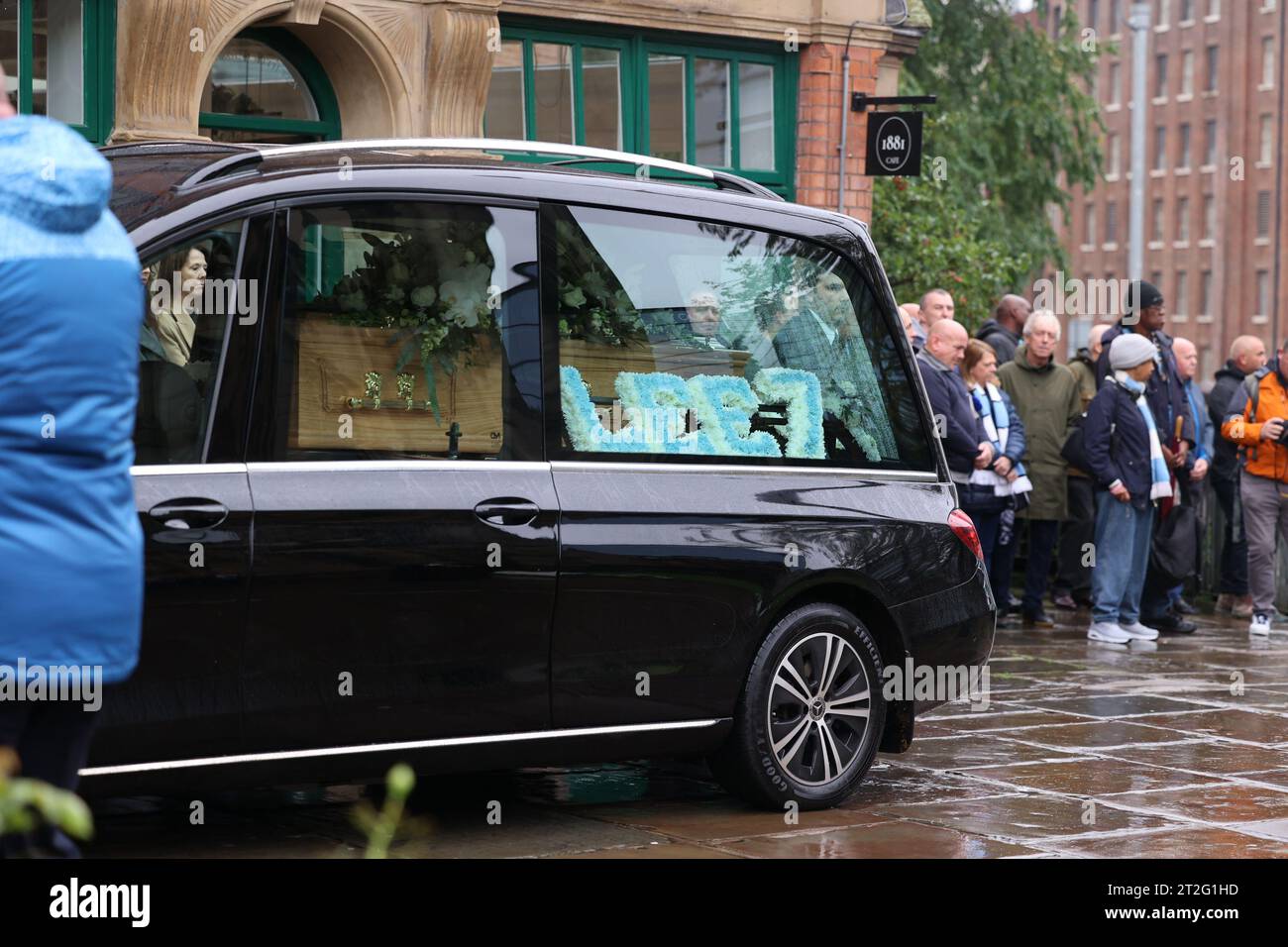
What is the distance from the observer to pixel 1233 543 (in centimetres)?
1650

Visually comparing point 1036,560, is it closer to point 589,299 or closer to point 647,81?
point 647,81

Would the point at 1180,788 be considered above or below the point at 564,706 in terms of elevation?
below

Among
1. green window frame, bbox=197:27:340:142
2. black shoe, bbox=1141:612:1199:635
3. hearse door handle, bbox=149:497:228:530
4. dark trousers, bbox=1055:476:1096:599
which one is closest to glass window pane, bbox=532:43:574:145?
green window frame, bbox=197:27:340:142

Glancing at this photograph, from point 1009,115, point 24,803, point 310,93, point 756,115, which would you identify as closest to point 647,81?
point 756,115

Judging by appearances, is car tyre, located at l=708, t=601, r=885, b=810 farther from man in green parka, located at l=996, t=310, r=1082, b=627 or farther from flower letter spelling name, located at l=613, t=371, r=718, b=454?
man in green parka, located at l=996, t=310, r=1082, b=627

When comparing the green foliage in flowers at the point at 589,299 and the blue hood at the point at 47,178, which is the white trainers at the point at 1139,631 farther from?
the blue hood at the point at 47,178

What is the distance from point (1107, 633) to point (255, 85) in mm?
6540

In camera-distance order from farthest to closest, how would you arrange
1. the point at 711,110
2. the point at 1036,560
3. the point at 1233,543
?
the point at 1233,543, the point at 711,110, the point at 1036,560

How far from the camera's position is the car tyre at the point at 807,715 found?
7.37 meters

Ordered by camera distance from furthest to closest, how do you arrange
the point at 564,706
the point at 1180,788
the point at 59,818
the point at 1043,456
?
the point at 1043,456, the point at 1180,788, the point at 564,706, the point at 59,818
